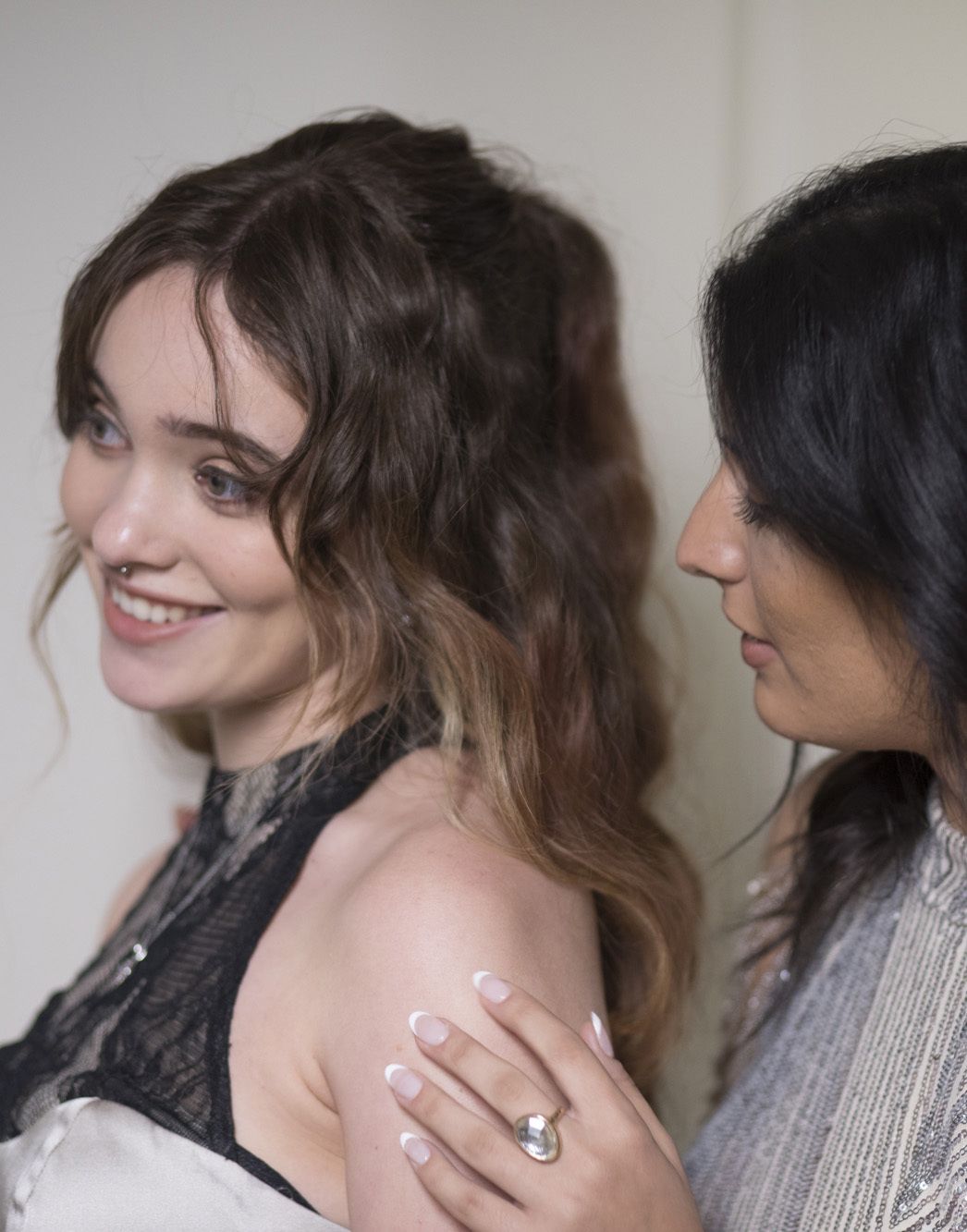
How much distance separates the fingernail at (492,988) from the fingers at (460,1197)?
0.12 m

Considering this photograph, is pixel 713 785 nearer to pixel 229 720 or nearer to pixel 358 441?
pixel 229 720

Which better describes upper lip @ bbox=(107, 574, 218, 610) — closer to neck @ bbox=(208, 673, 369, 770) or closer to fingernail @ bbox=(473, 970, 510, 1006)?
neck @ bbox=(208, 673, 369, 770)

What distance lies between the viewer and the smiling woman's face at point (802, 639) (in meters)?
1.08

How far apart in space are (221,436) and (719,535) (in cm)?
45

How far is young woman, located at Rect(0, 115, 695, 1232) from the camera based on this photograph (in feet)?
3.62

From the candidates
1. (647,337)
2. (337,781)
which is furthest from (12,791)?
(647,337)

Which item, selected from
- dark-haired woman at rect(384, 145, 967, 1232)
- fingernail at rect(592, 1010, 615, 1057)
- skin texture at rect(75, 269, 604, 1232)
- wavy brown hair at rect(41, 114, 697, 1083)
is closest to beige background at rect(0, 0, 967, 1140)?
wavy brown hair at rect(41, 114, 697, 1083)

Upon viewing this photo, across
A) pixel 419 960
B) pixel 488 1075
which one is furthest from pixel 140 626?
pixel 488 1075

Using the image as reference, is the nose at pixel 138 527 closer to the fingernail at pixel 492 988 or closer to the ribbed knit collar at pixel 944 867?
the fingernail at pixel 492 988

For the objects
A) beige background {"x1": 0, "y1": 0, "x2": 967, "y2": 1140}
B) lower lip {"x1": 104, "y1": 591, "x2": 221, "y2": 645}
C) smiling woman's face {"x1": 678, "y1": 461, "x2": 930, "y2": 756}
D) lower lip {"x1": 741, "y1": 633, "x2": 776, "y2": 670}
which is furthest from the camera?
beige background {"x1": 0, "y1": 0, "x2": 967, "y2": 1140}

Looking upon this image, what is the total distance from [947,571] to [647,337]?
105cm

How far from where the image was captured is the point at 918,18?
1708mm

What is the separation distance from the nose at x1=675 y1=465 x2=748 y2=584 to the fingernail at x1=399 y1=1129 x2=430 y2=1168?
0.51 meters

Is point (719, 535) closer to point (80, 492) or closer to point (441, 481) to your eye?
point (441, 481)
